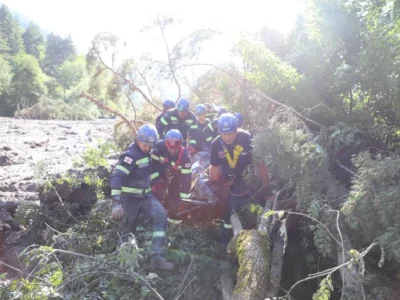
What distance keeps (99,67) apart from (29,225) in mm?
4669

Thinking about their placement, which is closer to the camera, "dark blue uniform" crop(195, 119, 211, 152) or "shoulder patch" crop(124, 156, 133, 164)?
"shoulder patch" crop(124, 156, 133, 164)

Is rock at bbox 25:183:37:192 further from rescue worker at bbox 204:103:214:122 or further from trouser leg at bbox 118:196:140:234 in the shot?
rescue worker at bbox 204:103:214:122

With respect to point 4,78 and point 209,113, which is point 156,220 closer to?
point 209,113

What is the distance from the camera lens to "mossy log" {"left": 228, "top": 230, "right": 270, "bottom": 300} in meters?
2.38

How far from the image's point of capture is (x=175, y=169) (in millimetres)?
4633

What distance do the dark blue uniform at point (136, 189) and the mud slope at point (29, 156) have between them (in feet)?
7.22

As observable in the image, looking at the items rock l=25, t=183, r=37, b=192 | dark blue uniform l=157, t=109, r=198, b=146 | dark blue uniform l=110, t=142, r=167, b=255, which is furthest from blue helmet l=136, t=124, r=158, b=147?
rock l=25, t=183, r=37, b=192

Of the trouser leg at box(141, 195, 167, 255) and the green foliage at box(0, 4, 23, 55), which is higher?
the green foliage at box(0, 4, 23, 55)

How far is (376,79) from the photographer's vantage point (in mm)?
4273

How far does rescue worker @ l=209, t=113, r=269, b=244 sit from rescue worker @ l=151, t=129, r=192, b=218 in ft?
1.21

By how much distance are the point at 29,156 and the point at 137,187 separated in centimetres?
791

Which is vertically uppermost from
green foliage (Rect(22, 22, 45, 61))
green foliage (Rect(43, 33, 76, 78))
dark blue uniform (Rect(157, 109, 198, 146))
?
green foliage (Rect(22, 22, 45, 61))

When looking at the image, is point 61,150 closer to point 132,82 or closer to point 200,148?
point 132,82

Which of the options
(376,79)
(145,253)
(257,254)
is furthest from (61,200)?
(376,79)
